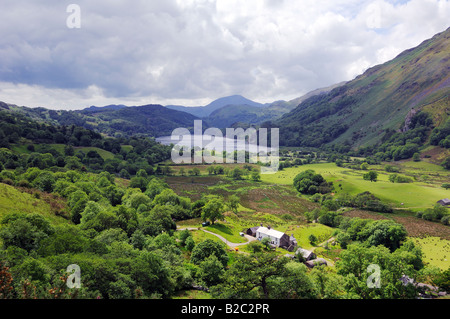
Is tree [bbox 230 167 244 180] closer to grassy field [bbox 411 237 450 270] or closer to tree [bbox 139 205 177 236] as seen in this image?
tree [bbox 139 205 177 236]

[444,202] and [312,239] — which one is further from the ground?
[444,202]

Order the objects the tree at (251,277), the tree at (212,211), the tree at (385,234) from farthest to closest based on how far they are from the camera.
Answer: the tree at (212,211), the tree at (385,234), the tree at (251,277)

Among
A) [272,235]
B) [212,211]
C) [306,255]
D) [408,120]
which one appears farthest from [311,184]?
[408,120]

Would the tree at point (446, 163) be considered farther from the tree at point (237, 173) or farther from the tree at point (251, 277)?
the tree at point (251, 277)

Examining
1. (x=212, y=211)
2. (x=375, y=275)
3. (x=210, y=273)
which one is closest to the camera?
(x=375, y=275)

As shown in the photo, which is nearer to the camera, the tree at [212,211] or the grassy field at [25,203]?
the grassy field at [25,203]

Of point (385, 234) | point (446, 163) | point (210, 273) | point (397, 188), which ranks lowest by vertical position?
point (385, 234)

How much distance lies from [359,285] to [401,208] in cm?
5829

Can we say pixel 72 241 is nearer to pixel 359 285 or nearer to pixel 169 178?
pixel 359 285

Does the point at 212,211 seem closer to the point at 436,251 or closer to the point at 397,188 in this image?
the point at 436,251

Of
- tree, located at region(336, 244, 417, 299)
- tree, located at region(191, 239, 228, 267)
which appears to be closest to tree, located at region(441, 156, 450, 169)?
tree, located at region(336, 244, 417, 299)

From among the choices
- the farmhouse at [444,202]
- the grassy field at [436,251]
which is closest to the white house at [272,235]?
the grassy field at [436,251]

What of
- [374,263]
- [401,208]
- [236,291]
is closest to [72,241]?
[236,291]

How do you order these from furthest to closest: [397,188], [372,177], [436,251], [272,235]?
[372,177] < [397,188] < [272,235] < [436,251]
